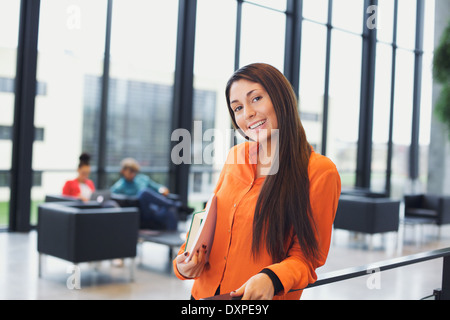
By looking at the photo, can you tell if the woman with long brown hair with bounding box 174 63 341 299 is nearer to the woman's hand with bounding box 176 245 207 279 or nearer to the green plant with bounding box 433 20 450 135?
the woman's hand with bounding box 176 245 207 279

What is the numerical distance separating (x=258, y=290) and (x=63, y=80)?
7.35 meters

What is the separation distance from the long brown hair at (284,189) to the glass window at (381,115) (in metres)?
11.8

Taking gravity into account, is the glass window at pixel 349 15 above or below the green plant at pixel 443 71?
above

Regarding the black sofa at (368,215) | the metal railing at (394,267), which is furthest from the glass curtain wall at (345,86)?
the metal railing at (394,267)

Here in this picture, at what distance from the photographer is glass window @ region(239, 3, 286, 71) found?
9.62 m

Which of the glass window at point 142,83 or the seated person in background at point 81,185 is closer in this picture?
the seated person in background at point 81,185

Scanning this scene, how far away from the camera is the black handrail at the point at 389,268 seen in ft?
4.38

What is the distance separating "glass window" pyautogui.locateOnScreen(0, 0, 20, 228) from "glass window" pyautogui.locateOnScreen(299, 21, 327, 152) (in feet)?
18.5

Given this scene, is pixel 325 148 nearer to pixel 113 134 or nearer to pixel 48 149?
pixel 113 134

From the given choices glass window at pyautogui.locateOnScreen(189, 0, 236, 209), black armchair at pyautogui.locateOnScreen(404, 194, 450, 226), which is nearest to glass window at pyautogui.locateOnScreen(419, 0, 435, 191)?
black armchair at pyautogui.locateOnScreen(404, 194, 450, 226)

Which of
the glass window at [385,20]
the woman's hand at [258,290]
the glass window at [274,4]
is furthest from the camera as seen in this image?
the glass window at [385,20]

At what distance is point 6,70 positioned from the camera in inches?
284

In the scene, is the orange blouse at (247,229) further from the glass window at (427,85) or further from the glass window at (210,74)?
the glass window at (427,85)

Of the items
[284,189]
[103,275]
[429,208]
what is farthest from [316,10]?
[284,189]
